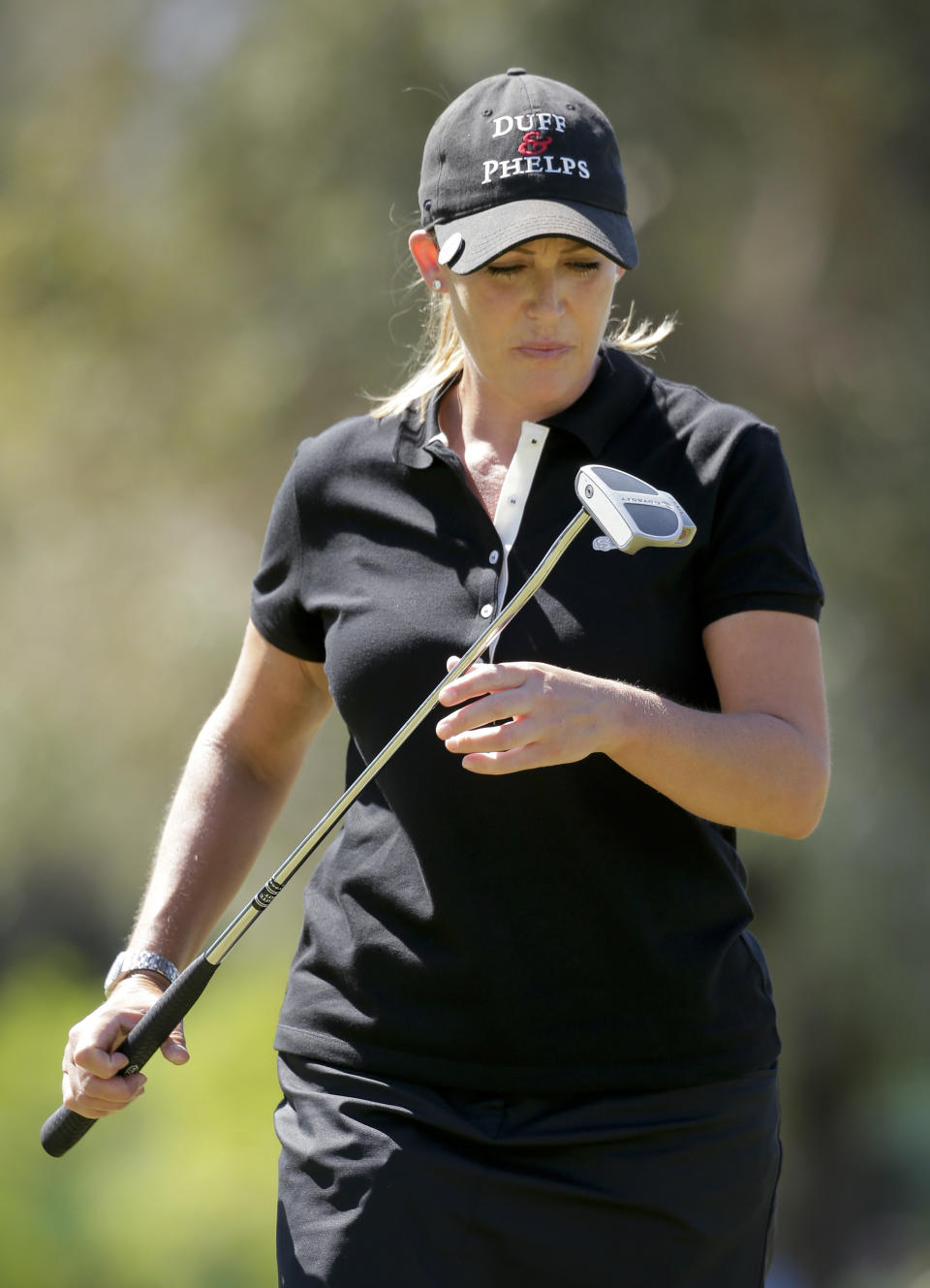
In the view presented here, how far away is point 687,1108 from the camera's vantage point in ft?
4.73

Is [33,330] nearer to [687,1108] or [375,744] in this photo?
[375,744]

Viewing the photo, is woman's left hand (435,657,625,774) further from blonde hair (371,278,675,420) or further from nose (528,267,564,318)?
blonde hair (371,278,675,420)

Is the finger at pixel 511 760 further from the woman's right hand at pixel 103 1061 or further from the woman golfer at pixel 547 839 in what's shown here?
the woman's right hand at pixel 103 1061

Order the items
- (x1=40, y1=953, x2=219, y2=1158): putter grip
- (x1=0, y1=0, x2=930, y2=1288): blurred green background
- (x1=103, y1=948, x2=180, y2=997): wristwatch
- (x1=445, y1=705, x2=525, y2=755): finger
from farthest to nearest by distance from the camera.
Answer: (x1=0, y1=0, x2=930, y2=1288): blurred green background, (x1=103, y1=948, x2=180, y2=997): wristwatch, (x1=40, y1=953, x2=219, y2=1158): putter grip, (x1=445, y1=705, x2=525, y2=755): finger

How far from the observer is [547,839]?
1.47 m

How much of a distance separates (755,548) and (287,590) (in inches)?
21.9

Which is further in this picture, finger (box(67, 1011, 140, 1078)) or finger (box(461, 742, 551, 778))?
finger (box(67, 1011, 140, 1078))

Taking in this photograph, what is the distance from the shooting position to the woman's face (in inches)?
62.1

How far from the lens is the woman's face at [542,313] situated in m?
1.58

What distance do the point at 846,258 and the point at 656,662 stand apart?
317 centimetres

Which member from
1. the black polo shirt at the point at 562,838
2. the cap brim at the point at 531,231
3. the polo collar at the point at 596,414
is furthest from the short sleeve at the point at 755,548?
the cap brim at the point at 531,231

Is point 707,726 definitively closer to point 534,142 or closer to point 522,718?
point 522,718

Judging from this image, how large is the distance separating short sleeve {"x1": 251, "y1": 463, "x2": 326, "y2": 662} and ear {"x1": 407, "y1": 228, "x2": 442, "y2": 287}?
0.26 m

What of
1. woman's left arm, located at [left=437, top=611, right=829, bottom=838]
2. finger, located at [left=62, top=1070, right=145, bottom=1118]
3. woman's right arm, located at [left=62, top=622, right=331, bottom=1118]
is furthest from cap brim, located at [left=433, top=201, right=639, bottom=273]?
finger, located at [left=62, top=1070, right=145, bottom=1118]
